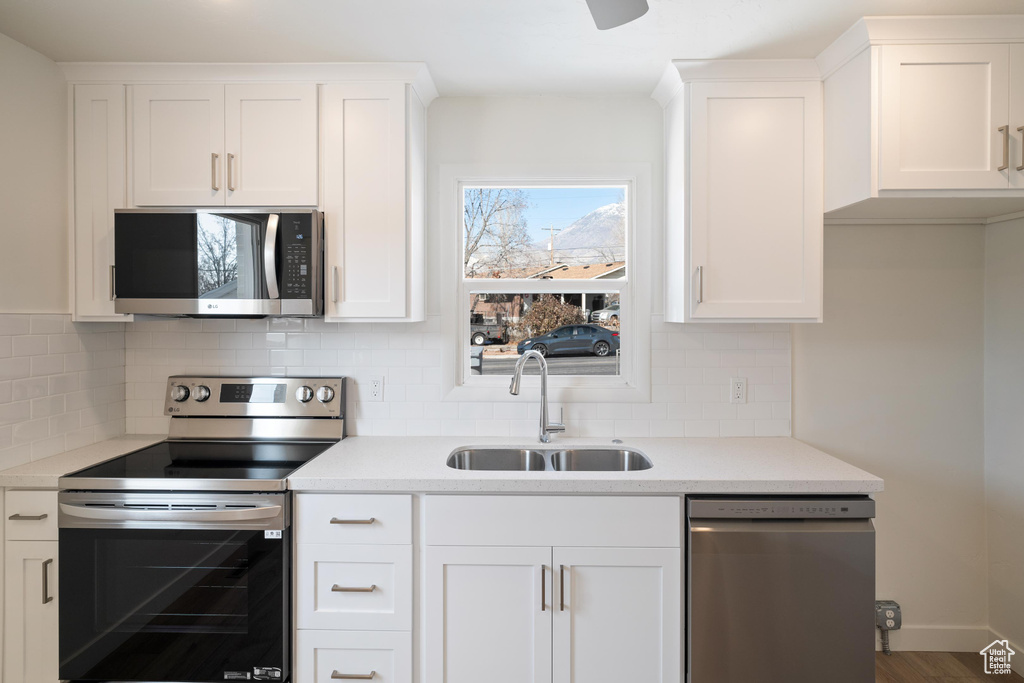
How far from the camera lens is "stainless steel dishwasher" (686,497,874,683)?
1808 millimetres

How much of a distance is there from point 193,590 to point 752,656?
5.79 feet

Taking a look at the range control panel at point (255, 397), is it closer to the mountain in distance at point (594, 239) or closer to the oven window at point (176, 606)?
the oven window at point (176, 606)

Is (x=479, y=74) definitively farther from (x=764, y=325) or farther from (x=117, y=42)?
(x=764, y=325)

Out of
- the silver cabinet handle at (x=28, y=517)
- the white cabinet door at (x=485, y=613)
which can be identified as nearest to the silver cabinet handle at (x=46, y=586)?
the silver cabinet handle at (x=28, y=517)

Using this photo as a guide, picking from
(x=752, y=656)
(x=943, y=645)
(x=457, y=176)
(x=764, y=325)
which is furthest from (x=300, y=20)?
(x=943, y=645)

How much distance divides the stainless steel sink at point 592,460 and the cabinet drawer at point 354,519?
0.69 m

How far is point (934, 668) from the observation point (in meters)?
2.35

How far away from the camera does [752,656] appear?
5.95ft

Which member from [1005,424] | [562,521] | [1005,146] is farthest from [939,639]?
[1005,146]

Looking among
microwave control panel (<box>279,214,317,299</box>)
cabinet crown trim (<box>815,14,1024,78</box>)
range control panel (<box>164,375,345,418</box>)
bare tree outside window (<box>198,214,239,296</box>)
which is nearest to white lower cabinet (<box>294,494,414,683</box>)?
range control panel (<box>164,375,345,418</box>)

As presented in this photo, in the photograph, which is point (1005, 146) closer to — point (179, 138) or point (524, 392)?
point (524, 392)

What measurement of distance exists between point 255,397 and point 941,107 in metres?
2.71

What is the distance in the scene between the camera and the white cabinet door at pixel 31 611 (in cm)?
189

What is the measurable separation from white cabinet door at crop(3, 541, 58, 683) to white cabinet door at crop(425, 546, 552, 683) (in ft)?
3.98
